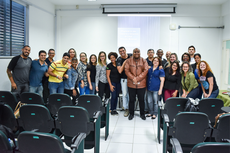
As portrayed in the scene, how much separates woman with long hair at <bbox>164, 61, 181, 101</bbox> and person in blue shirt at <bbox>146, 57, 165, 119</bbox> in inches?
4.6

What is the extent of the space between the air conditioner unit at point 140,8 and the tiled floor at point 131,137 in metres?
4.48

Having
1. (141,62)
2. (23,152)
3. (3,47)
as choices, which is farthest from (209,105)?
(3,47)

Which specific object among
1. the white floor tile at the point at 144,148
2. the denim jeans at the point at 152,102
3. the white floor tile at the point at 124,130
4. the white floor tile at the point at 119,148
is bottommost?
the white floor tile at the point at 119,148

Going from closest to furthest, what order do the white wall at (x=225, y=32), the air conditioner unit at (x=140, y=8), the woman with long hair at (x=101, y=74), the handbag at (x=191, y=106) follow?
1. the handbag at (x=191, y=106)
2. the woman with long hair at (x=101, y=74)
3. the white wall at (x=225, y=32)
4. the air conditioner unit at (x=140, y=8)

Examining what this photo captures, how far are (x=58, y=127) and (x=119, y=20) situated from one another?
19.3ft

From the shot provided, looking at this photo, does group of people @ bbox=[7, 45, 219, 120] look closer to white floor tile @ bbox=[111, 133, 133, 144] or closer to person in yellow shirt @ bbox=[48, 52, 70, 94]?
person in yellow shirt @ bbox=[48, 52, 70, 94]

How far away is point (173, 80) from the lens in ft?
12.8

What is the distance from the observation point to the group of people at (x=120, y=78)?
375cm

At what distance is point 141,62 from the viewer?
4.04 metres

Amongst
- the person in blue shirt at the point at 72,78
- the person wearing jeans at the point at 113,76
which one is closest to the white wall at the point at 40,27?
the person in blue shirt at the point at 72,78

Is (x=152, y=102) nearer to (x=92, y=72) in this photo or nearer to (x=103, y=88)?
(x=103, y=88)

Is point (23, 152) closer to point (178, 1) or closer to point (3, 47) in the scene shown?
point (3, 47)

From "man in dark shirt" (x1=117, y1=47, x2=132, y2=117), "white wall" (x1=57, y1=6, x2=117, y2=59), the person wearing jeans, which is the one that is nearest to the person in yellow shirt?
the person wearing jeans

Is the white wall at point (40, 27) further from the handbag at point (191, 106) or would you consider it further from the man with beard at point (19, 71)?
the handbag at point (191, 106)
